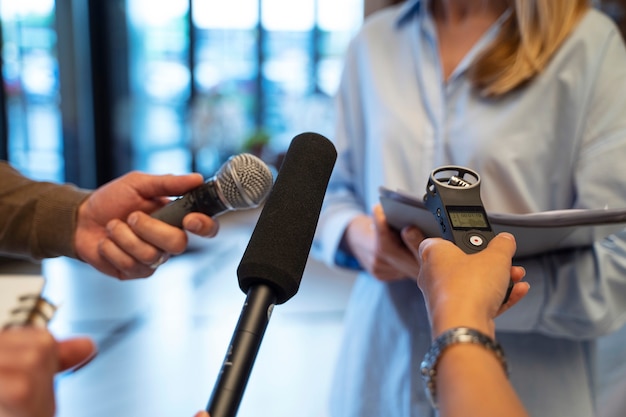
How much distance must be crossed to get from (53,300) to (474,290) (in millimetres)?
324

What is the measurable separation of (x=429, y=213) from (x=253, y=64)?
547 centimetres

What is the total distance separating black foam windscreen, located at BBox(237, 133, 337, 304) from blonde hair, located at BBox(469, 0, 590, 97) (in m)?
0.49

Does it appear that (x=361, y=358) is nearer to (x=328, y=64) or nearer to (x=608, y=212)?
(x=608, y=212)

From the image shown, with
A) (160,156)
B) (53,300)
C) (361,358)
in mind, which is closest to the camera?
(53,300)

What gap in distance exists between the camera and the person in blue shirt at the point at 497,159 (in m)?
0.96

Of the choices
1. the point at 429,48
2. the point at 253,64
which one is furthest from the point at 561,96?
the point at 253,64

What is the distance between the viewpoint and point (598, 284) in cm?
97

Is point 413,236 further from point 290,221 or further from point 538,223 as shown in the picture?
point 290,221

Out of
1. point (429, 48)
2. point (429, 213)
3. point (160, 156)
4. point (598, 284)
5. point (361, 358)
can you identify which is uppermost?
point (429, 48)

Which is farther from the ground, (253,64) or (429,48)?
(429,48)

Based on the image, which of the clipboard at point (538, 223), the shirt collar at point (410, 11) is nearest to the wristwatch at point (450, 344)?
the clipboard at point (538, 223)

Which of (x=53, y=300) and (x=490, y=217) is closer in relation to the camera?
(x=53, y=300)

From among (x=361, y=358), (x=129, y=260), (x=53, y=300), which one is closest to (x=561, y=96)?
(x=361, y=358)

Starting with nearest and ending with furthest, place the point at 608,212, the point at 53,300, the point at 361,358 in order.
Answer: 1. the point at 53,300
2. the point at 608,212
3. the point at 361,358
